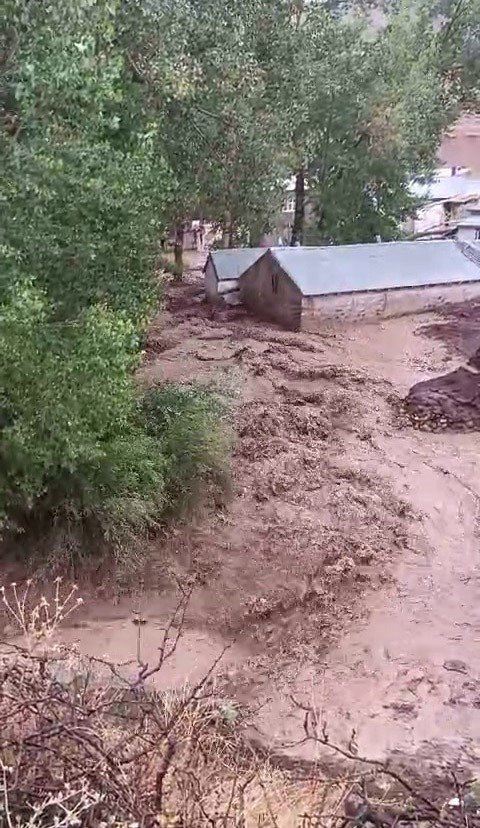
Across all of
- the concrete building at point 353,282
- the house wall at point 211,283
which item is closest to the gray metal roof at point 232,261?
the house wall at point 211,283

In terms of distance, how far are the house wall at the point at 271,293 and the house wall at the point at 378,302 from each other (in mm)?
285

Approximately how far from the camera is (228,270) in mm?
20188

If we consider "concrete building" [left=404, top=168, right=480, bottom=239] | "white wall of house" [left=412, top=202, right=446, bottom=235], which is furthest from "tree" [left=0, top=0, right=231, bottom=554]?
"white wall of house" [left=412, top=202, right=446, bottom=235]

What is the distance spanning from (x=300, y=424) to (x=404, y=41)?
12.8 metres

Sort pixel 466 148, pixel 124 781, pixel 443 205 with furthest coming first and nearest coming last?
pixel 466 148, pixel 443 205, pixel 124 781

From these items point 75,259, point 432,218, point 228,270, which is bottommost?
point 228,270

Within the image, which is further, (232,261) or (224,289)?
(232,261)

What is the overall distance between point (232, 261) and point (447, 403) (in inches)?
333

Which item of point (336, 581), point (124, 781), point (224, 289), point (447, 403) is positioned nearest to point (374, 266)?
point (224, 289)

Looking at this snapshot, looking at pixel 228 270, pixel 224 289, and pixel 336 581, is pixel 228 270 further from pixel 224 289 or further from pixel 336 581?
pixel 336 581

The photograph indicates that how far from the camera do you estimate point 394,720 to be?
743cm

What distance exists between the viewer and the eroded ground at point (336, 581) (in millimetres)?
7684

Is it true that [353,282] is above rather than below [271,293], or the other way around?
above

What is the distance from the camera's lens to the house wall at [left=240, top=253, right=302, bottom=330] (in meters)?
18.2
